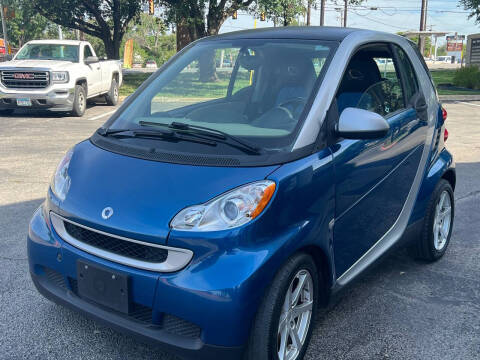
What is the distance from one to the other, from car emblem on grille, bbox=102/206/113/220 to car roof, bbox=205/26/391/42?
1613mm

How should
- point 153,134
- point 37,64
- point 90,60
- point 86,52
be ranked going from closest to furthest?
point 153,134
point 37,64
point 90,60
point 86,52

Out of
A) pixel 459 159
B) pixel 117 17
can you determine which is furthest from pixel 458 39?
pixel 459 159

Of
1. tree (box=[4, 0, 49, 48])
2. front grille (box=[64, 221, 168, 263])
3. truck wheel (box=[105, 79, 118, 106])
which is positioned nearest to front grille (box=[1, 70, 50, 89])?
truck wheel (box=[105, 79, 118, 106])

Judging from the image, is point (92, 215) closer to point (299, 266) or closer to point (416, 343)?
point (299, 266)

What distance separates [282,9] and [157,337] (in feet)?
63.8

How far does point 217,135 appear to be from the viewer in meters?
2.77

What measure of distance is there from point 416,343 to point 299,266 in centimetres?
106

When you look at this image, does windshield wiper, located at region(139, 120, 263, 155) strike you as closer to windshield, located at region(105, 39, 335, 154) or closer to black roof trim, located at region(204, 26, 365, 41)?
windshield, located at region(105, 39, 335, 154)

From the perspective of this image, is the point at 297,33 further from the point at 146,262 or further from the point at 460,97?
the point at 460,97

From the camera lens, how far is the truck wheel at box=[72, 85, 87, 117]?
12.2 metres

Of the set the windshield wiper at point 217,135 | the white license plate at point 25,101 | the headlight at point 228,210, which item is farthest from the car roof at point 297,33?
the white license plate at point 25,101

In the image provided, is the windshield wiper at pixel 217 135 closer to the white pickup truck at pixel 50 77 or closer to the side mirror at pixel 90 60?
the white pickup truck at pixel 50 77

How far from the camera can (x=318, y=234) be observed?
261 cm

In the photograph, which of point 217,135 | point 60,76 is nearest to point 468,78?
point 60,76
